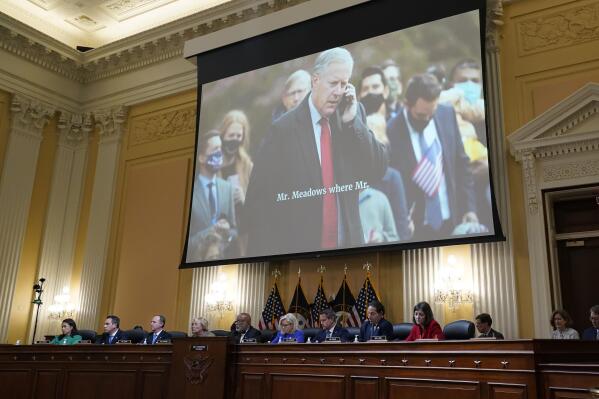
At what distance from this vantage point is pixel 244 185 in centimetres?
867

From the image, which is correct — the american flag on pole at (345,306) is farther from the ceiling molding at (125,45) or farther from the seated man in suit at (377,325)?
the ceiling molding at (125,45)

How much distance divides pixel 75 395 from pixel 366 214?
3.82 m

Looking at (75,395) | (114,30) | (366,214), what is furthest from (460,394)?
(114,30)

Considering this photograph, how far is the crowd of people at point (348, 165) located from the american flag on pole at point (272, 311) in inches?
25.0

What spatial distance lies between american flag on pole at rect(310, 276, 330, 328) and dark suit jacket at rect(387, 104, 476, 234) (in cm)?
171

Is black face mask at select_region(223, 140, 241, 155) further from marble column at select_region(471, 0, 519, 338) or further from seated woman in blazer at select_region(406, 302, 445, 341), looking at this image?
seated woman in blazer at select_region(406, 302, 445, 341)

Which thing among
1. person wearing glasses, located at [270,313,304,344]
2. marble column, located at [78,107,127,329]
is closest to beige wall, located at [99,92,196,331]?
marble column, located at [78,107,127,329]

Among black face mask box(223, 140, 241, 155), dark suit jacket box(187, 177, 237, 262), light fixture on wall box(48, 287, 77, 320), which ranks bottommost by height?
light fixture on wall box(48, 287, 77, 320)

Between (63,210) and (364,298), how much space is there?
20.7 feet

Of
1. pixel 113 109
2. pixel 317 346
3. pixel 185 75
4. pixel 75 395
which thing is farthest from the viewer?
pixel 113 109

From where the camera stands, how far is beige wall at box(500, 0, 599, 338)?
6934 millimetres

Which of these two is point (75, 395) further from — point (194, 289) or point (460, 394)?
point (460, 394)

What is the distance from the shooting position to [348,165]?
7715mm

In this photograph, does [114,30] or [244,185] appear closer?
[244,185]
